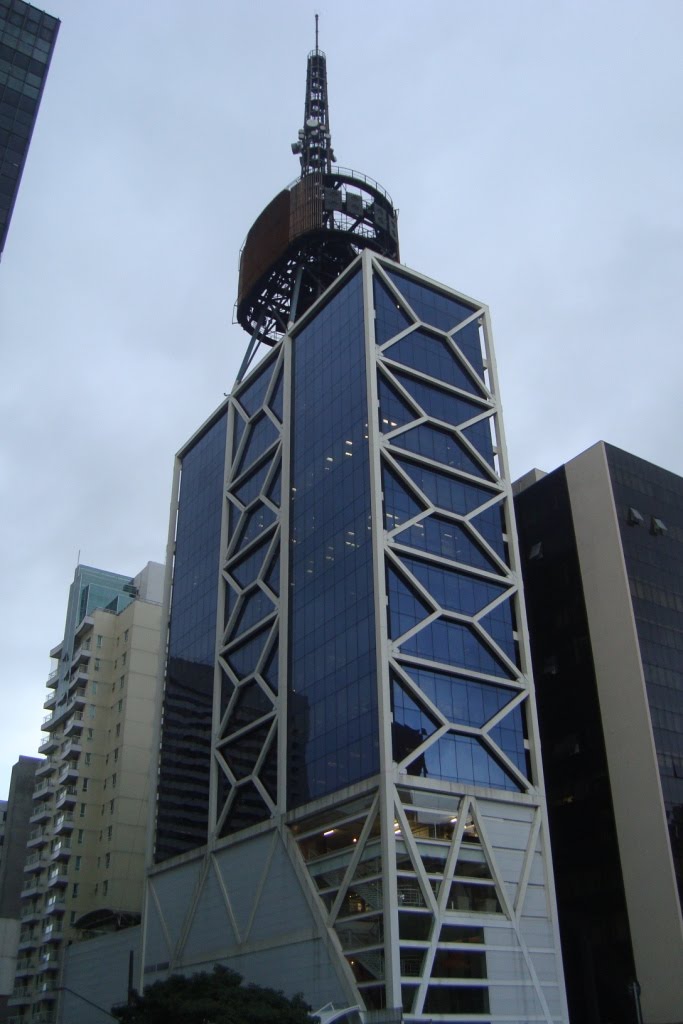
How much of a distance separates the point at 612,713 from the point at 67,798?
6364 cm

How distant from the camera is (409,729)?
220 ft

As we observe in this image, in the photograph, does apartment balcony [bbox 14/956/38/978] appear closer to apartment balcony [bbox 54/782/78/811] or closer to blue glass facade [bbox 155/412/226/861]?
apartment balcony [bbox 54/782/78/811]

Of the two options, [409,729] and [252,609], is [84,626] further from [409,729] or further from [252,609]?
[409,729]

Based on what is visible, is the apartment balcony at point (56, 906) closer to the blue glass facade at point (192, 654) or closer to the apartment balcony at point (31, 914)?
the apartment balcony at point (31, 914)

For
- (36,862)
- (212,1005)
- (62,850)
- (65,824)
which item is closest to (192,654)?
(65,824)

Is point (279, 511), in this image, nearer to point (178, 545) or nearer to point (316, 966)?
point (178, 545)

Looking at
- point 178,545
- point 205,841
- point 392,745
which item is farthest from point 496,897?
point 178,545

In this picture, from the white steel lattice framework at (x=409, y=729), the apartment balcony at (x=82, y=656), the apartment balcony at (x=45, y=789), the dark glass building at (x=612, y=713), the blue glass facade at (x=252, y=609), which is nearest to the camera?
the white steel lattice framework at (x=409, y=729)

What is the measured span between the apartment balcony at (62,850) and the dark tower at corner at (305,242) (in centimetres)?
5493

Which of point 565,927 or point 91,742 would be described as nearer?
point 565,927

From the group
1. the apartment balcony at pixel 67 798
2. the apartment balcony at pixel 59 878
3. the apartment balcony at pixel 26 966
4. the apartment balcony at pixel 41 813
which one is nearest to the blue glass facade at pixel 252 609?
the apartment balcony at pixel 67 798

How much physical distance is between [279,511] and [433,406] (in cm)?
1593

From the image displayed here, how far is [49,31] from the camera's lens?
86812mm

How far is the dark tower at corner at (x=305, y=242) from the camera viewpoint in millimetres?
104750
